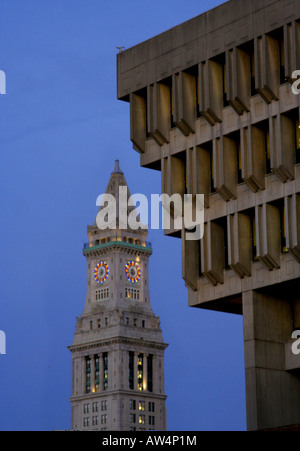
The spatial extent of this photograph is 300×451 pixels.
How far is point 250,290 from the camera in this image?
252 ft

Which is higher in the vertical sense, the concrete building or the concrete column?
the concrete building

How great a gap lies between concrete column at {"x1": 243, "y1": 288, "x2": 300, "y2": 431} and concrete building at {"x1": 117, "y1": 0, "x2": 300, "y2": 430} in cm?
6

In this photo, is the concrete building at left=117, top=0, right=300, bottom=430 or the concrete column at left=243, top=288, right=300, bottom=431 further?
the concrete column at left=243, top=288, right=300, bottom=431

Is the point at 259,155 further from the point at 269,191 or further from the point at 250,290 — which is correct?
the point at 250,290

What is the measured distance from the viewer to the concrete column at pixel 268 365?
247 feet

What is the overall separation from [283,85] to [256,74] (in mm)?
1830

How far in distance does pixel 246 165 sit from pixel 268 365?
1261cm

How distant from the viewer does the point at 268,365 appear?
251ft

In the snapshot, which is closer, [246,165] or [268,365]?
[268,365]

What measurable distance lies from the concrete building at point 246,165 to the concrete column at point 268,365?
0.06m

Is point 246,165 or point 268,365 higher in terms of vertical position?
point 246,165

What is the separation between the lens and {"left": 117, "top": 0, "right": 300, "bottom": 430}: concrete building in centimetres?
7500

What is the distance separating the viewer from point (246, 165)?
251 ft

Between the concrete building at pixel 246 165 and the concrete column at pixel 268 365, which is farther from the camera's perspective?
the concrete column at pixel 268 365
